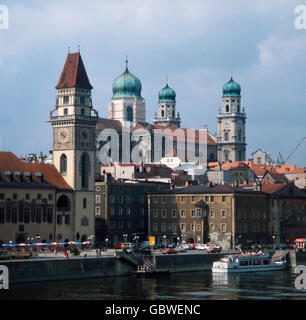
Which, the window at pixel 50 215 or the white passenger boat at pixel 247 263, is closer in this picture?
the white passenger boat at pixel 247 263

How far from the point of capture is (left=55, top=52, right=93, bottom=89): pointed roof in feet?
529

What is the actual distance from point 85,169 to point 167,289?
52442 mm

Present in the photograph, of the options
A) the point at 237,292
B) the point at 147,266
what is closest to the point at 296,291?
the point at 237,292

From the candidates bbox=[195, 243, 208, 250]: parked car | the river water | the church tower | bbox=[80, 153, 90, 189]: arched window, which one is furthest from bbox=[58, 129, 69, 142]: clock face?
the river water

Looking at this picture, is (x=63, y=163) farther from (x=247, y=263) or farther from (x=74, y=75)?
(x=247, y=263)

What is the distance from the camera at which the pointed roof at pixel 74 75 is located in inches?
6353

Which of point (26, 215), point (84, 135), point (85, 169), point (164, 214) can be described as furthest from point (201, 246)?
point (26, 215)

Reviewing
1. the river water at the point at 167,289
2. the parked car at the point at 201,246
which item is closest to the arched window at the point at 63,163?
the parked car at the point at 201,246

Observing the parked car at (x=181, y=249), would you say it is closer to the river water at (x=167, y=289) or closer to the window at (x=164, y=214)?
the river water at (x=167, y=289)

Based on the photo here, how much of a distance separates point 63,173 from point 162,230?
2342cm

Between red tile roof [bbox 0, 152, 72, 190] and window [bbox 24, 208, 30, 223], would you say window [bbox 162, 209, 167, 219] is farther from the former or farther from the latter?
window [bbox 24, 208, 30, 223]

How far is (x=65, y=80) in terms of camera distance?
16262 cm

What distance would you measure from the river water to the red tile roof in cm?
3177
